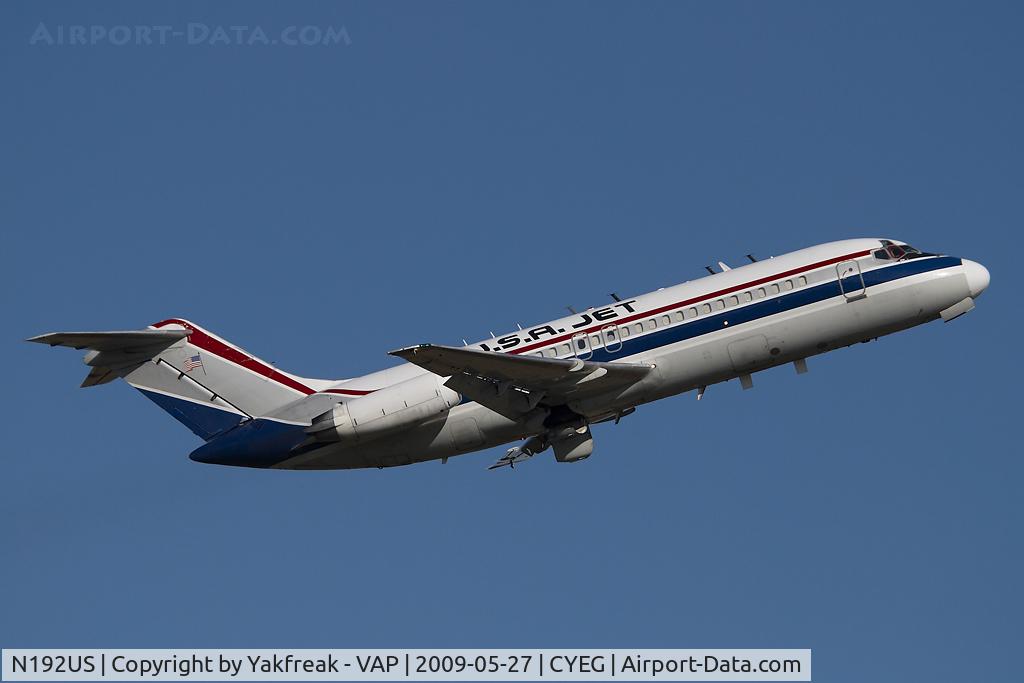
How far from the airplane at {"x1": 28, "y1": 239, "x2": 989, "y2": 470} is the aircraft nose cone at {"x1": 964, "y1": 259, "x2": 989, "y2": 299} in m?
0.02

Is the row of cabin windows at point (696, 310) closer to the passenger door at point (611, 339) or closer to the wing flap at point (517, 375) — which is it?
the passenger door at point (611, 339)

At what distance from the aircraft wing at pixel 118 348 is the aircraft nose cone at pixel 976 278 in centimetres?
1926

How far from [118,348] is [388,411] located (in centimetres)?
738

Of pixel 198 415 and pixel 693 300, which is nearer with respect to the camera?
pixel 693 300

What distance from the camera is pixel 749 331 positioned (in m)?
32.3

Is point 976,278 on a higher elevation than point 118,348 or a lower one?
higher

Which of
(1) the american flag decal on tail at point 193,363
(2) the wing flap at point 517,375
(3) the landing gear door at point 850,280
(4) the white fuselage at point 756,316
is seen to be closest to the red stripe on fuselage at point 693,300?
(4) the white fuselage at point 756,316

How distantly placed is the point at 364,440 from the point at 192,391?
17.9 ft

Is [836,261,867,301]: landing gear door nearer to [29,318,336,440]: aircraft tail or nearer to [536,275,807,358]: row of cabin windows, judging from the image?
[536,275,807,358]: row of cabin windows

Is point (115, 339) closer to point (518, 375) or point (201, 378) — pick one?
point (201, 378)

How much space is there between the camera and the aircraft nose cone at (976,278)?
1287 inches

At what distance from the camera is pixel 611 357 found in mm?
32625

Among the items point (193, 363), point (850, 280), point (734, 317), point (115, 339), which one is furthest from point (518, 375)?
point (115, 339)

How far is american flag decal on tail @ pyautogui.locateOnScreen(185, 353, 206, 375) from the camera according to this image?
35.3 metres
